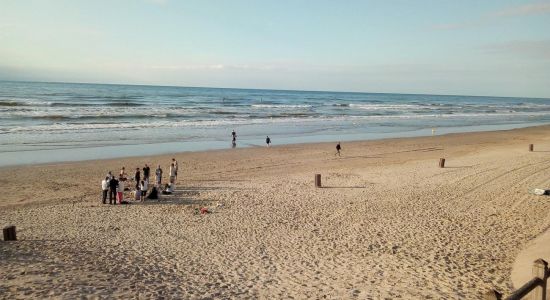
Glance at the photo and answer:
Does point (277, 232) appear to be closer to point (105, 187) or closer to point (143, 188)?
point (143, 188)

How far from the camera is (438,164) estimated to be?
21141 millimetres

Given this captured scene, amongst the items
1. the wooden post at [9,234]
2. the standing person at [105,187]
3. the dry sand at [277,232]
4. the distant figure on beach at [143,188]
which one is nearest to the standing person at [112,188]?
the standing person at [105,187]

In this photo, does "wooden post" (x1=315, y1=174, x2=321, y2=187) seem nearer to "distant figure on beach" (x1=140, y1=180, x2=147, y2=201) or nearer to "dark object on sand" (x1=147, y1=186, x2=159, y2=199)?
"dark object on sand" (x1=147, y1=186, x2=159, y2=199)

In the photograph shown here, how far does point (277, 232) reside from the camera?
37.0 ft

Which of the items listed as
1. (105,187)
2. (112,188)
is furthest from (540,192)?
(105,187)

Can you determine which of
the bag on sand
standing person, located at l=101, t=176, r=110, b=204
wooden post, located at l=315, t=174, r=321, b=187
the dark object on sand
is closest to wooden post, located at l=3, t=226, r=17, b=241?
standing person, located at l=101, t=176, r=110, b=204

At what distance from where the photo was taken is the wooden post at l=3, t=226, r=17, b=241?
→ 9.73 metres

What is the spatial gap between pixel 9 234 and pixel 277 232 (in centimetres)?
666

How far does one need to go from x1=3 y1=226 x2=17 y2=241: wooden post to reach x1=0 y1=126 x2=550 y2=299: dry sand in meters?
0.28

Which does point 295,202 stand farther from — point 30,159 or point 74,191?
point 30,159

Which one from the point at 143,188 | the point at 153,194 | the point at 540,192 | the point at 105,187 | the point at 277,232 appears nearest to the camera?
the point at 277,232

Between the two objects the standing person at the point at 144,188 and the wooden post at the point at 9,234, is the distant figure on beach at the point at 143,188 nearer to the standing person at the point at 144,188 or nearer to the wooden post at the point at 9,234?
the standing person at the point at 144,188

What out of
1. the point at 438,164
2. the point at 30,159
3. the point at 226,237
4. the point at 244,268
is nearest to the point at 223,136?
the point at 30,159

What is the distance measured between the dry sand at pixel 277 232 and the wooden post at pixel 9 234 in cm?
28
